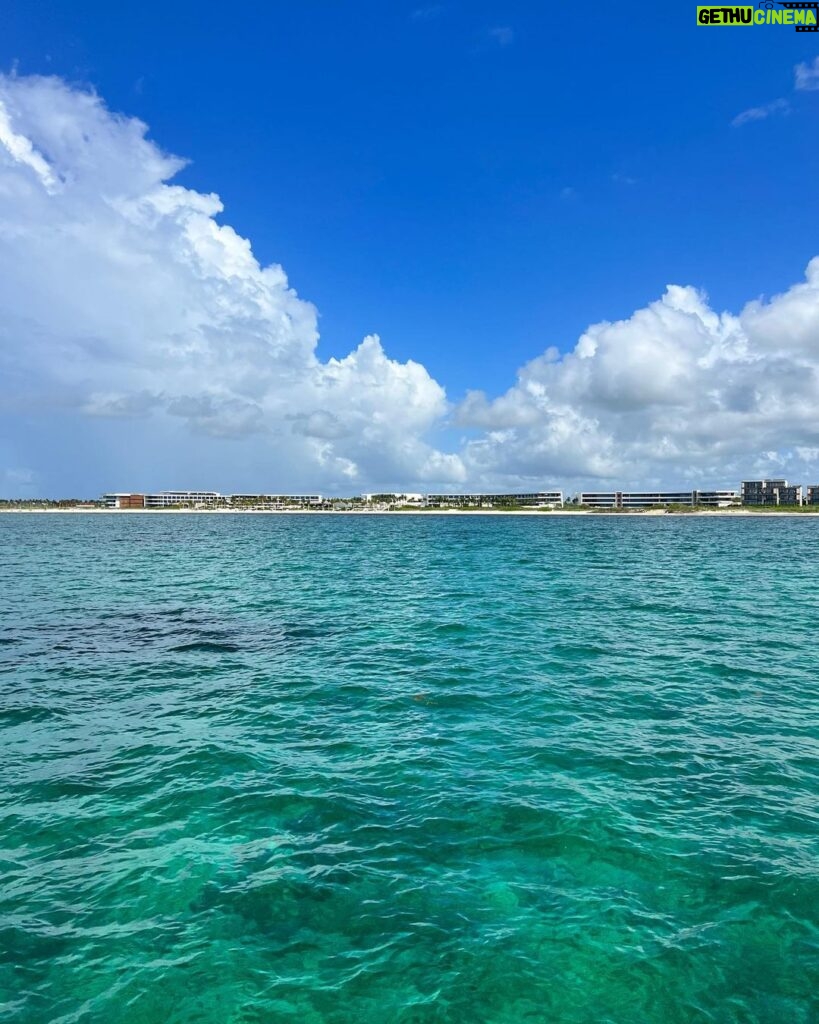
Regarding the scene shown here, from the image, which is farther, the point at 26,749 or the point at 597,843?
the point at 26,749

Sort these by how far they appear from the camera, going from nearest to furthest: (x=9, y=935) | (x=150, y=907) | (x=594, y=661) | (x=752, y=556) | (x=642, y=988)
A: (x=642, y=988) → (x=9, y=935) → (x=150, y=907) → (x=594, y=661) → (x=752, y=556)

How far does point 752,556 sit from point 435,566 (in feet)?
157

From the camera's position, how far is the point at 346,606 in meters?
43.1

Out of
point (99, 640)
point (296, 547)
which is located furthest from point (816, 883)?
point (296, 547)

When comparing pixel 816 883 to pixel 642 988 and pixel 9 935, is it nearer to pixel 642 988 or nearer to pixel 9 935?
pixel 642 988

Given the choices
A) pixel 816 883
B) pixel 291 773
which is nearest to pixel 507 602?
pixel 291 773

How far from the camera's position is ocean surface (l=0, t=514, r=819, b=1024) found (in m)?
8.92

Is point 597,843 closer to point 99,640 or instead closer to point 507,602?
point 99,640

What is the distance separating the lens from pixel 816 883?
11109 millimetres

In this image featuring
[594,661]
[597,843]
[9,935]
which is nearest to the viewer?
[9,935]

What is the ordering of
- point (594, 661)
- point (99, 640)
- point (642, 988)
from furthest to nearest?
point (99, 640) < point (594, 661) < point (642, 988)

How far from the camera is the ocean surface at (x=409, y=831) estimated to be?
29.3 ft

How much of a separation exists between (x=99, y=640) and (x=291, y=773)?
66.0 ft

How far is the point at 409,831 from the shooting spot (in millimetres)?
12883
